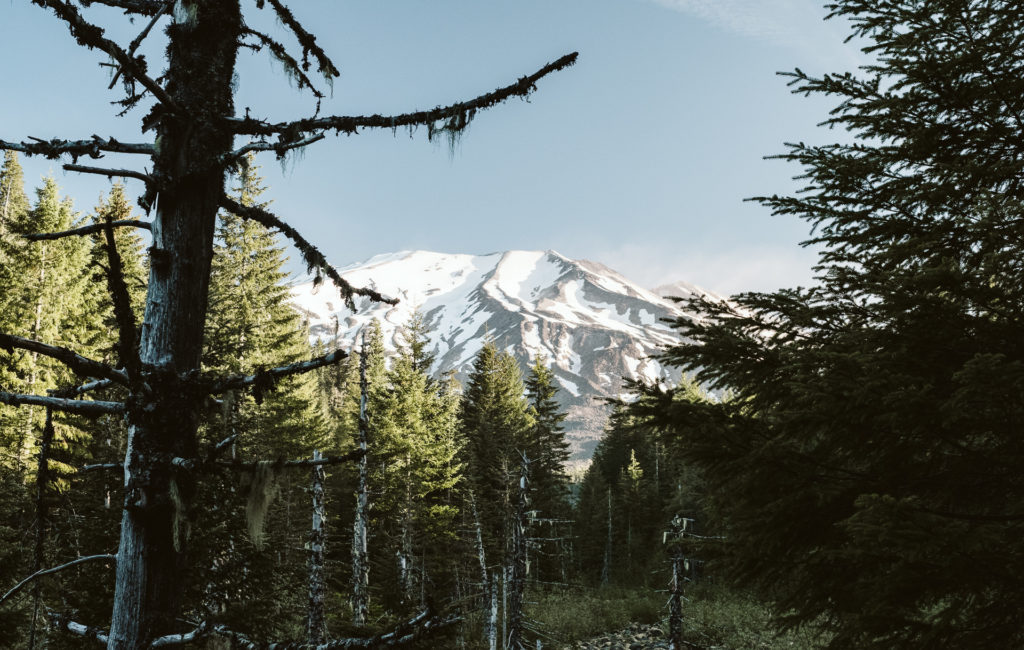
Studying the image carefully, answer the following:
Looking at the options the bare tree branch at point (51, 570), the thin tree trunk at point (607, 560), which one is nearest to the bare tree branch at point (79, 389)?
the bare tree branch at point (51, 570)

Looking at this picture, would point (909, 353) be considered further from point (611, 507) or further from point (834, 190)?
point (611, 507)

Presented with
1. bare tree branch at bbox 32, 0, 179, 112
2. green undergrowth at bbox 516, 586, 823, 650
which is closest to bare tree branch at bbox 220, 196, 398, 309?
bare tree branch at bbox 32, 0, 179, 112

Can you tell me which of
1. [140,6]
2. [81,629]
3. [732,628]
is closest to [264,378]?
[81,629]

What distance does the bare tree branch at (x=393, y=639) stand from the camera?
183 centimetres

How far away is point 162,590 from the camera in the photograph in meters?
2.57

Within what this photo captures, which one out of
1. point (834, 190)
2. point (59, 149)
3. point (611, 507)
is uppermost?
point (834, 190)

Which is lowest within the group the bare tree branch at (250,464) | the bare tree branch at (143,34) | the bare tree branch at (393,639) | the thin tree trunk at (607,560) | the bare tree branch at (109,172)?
the thin tree trunk at (607,560)

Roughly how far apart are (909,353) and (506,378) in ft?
115

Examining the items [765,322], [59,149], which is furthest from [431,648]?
[59,149]

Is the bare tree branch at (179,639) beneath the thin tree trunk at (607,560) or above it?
above

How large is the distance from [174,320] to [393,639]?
2.05 m

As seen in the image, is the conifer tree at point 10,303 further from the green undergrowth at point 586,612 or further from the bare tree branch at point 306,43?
the green undergrowth at point 586,612

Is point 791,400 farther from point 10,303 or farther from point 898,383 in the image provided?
point 10,303

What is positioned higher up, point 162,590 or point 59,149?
point 59,149
